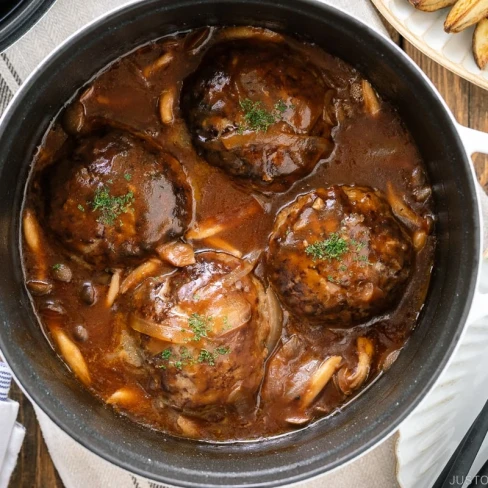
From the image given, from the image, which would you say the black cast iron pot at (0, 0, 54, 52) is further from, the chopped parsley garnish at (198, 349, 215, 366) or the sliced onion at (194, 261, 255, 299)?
the chopped parsley garnish at (198, 349, 215, 366)

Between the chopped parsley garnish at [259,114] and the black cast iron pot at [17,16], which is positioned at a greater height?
the black cast iron pot at [17,16]

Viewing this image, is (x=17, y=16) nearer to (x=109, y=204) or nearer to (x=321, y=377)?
(x=109, y=204)

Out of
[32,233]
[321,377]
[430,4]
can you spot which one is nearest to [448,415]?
[321,377]

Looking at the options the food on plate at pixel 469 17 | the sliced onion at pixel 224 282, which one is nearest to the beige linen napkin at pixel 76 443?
the food on plate at pixel 469 17

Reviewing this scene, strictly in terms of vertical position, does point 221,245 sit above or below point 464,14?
below

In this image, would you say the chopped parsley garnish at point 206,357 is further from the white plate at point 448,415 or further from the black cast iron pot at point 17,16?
the black cast iron pot at point 17,16

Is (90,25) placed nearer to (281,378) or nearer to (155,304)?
(155,304)

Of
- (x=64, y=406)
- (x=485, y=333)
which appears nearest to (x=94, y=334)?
(x=64, y=406)

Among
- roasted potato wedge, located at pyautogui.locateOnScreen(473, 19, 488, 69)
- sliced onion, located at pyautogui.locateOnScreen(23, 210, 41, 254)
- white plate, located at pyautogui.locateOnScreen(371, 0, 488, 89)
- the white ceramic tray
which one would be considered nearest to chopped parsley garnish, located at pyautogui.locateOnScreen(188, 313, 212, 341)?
sliced onion, located at pyautogui.locateOnScreen(23, 210, 41, 254)
